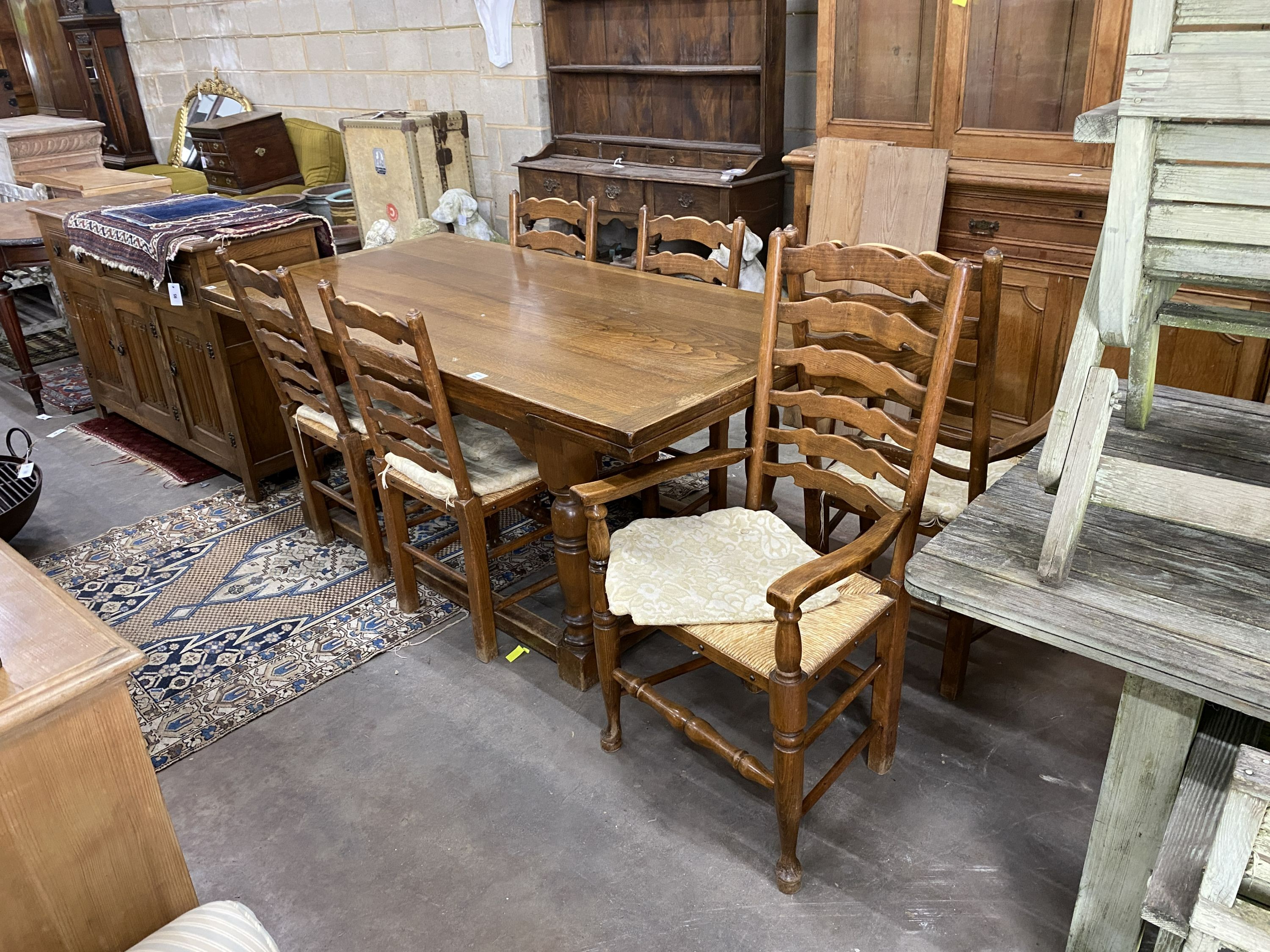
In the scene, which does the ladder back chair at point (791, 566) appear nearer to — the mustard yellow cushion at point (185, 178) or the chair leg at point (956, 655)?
the chair leg at point (956, 655)

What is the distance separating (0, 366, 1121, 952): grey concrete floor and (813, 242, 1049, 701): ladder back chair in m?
0.27

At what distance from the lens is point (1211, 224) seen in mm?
982

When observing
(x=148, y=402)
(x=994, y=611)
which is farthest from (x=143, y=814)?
(x=148, y=402)

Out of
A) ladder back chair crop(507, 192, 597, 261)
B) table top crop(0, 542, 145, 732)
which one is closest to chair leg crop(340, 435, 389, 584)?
ladder back chair crop(507, 192, 597, 261)

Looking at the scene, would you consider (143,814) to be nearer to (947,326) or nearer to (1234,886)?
(1234,886)

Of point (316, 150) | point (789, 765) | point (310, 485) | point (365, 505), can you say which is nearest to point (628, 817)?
point (789, 765)

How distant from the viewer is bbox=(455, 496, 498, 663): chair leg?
2.30 meters

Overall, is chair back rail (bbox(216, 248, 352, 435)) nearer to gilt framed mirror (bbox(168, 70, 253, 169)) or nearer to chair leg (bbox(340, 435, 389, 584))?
chair leg (bbox(340, 435, 389, 584))

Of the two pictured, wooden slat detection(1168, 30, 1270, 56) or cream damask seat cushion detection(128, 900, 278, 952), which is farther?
cream damask seat cushion detection(128, 900, 278, 952)

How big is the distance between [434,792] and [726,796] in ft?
2.10

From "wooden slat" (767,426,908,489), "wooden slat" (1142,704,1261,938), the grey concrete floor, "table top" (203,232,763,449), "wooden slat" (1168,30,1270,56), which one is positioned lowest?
the grey concrete floor

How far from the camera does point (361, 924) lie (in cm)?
177

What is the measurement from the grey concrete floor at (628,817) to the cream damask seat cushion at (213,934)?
0.58m

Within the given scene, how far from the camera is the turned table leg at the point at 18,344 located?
403 centimetres
